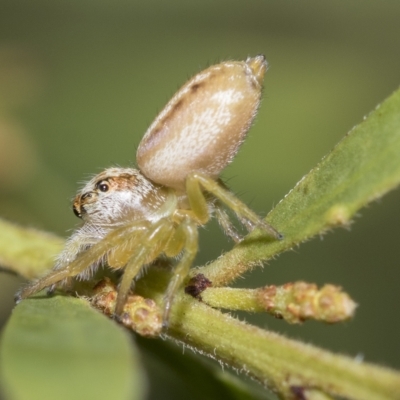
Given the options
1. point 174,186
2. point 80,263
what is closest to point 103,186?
point 174,186

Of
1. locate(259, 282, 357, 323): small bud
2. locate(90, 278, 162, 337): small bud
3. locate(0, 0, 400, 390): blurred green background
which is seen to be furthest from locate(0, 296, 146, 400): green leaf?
locate(0, 0, 400, 390): blurred green background

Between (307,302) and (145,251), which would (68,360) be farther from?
(145,251)

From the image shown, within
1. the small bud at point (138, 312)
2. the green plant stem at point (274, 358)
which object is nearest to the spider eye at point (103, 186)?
the small bud at point (138, 312)

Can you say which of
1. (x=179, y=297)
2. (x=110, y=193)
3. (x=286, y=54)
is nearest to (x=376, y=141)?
(x=179, y=297)

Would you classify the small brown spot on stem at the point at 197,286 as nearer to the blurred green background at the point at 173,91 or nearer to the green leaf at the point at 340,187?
the green leaf at the point at 340,187

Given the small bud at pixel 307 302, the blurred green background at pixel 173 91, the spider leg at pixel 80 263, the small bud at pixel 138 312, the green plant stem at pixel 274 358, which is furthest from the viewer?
the blurred green background at pixel 173 91

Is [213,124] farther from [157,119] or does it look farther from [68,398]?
[68,398]
